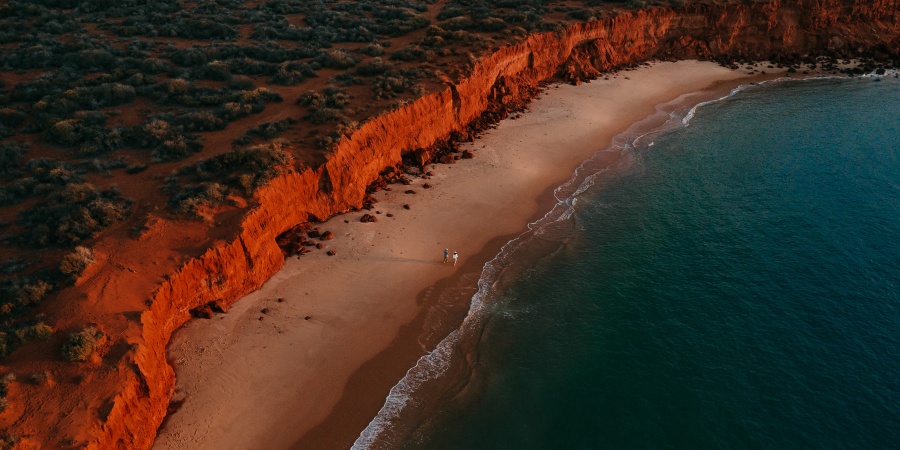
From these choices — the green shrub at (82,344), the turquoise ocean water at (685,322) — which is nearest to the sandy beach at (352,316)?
the turquoise ocean water at (685,322)

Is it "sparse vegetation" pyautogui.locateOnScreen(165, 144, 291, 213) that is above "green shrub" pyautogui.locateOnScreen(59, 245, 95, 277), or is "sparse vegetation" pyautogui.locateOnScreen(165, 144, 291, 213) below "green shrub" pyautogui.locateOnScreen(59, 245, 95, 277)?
above

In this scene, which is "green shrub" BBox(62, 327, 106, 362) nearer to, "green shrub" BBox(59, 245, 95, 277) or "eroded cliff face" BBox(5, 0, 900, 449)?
"eroded cliff face" BBox(5, 0, 900, 449)

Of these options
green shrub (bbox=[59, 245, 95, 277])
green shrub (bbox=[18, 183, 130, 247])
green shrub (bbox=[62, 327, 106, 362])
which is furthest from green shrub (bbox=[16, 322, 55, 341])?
green shrub (bbox=[18, 183, 130, 247])

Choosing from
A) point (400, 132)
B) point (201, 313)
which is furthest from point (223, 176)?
point (400, 132)

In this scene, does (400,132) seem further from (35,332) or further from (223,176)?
(35,332)

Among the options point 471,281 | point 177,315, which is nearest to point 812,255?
point 471,281

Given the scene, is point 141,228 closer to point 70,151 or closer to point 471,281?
point 70,151

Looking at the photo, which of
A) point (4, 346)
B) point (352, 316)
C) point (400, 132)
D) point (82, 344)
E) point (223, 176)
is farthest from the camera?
point (400, 132)
